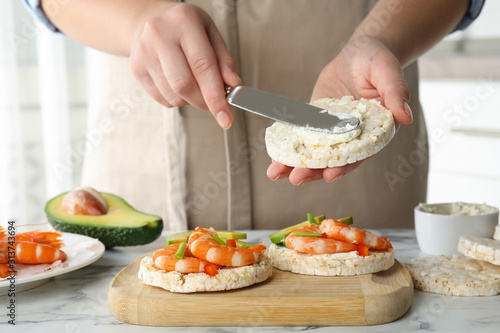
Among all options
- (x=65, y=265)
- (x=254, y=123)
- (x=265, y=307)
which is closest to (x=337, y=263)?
(x=265, y=307)

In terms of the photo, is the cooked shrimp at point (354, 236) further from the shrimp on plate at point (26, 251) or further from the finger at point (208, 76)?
the shrimp on plate at point (26, 251)

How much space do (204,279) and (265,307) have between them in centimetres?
12

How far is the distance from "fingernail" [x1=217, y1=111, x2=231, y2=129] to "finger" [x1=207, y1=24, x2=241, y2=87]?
0.08m

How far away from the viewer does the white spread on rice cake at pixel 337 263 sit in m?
1.09

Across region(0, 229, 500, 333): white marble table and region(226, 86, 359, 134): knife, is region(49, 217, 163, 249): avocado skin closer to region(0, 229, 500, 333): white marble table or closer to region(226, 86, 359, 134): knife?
region(0, 229, 500, 333): white marble table

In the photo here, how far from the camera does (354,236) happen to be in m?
1.13

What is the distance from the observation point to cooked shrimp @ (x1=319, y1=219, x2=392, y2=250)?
3.72 feet

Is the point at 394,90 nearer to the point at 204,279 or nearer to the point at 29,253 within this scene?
the point at 204,279

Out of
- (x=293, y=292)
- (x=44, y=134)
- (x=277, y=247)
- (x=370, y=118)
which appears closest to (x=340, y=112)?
(x=370, y=118)

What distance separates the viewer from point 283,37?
165cm

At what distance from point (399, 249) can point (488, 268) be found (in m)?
0.28

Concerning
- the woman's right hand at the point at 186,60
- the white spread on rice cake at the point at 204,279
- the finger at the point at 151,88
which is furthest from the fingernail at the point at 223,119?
the white spread on rice cake at the point at 204,279

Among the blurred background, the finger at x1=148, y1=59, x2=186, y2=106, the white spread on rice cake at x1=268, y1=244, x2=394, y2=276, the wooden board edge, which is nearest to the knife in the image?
the finger at x1=148, y1=59, x2=186, y2=106

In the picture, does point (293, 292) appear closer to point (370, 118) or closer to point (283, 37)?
point (370, 118)
